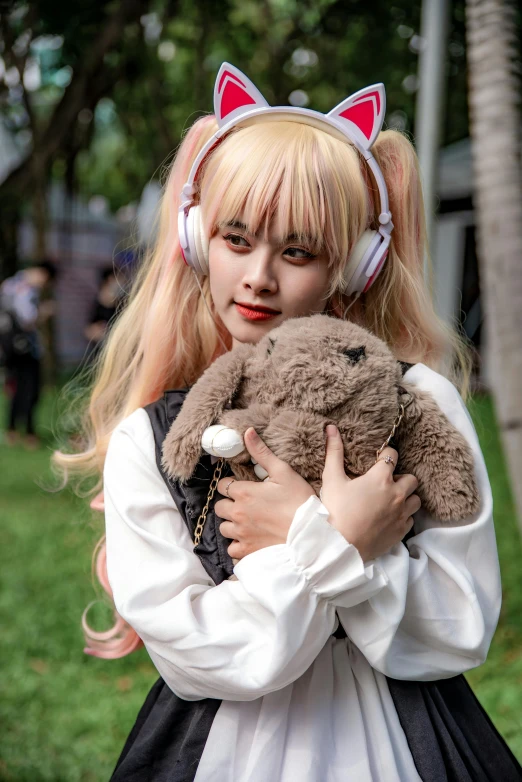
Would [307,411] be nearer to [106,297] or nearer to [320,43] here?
[106,297]

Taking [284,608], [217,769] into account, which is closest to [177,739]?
[217,769]

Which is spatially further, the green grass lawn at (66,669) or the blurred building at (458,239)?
the blurred building at (458,239)

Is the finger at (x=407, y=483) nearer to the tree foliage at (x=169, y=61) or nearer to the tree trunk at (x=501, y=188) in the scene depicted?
the tree trunk at (x=501, y=188)

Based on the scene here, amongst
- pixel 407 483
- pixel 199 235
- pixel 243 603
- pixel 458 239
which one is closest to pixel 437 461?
pixel 407 483

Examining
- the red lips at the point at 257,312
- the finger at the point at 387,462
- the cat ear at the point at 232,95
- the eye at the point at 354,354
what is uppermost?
the cat ear at the point at 232,95

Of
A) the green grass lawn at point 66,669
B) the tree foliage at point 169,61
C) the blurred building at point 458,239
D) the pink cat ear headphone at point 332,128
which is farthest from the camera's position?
the blurred building at point 458,239

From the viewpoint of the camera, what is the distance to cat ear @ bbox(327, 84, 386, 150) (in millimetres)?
1650

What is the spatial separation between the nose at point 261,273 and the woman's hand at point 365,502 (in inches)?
13.4

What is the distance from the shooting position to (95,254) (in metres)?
22.5

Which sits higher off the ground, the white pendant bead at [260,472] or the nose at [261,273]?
the nose at [261,273]

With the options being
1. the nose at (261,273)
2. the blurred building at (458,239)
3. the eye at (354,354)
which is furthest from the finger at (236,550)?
the blurred building at (458,239)

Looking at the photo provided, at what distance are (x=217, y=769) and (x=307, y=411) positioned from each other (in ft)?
2.15

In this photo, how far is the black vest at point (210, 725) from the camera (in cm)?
146

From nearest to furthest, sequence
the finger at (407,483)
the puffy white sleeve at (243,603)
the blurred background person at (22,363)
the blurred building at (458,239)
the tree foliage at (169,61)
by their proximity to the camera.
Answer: the puffy white sleeve at (243,603)
the finger at (407,483)
the blurred background person at (22,363)
the tree foliage at (169,61)
the blurred building at (458,239)
